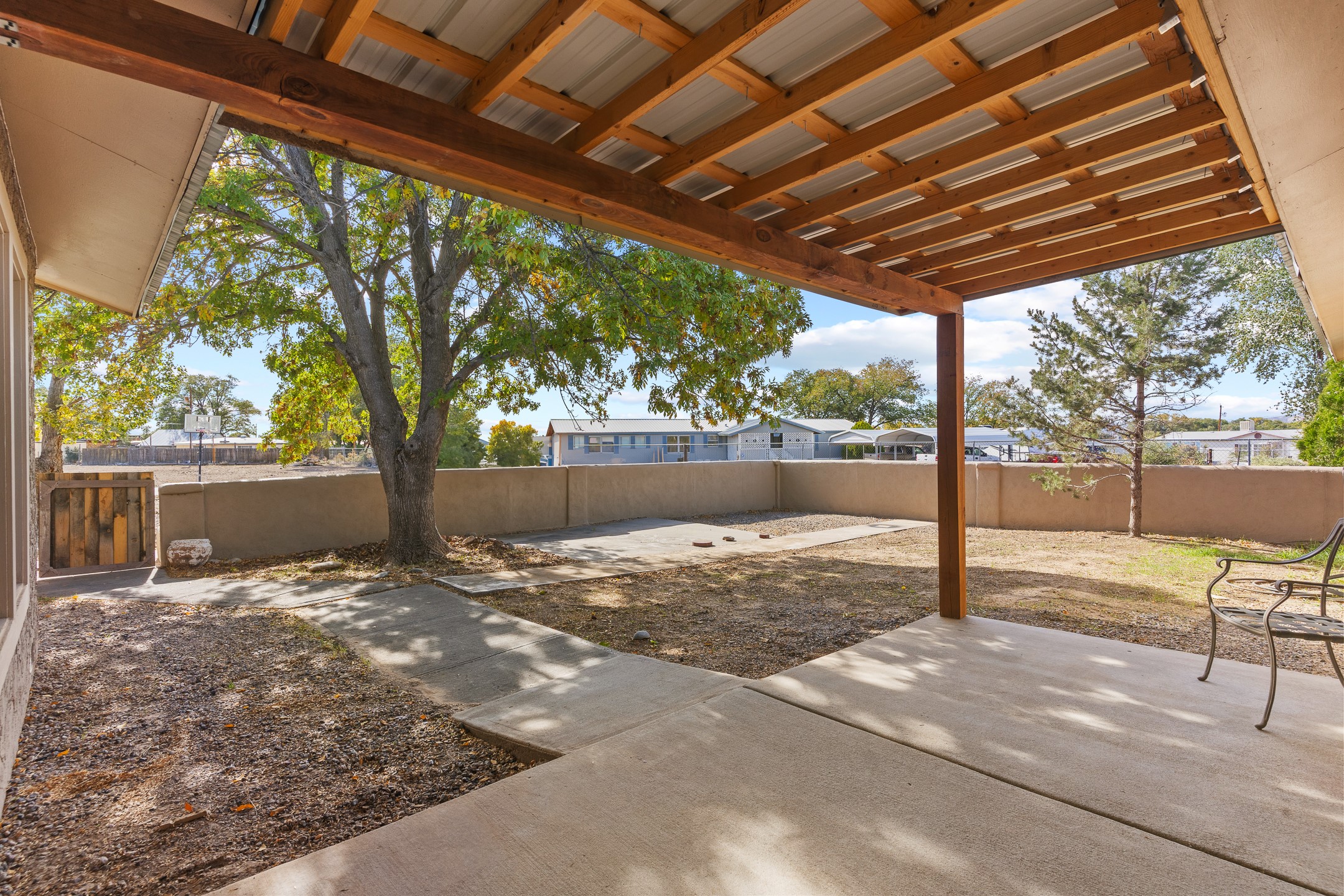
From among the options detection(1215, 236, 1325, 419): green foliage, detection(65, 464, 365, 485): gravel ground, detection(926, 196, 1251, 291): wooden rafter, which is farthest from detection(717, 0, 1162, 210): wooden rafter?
detection(65, 464, 365, 485): gravel ground

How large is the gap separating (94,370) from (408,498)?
4.48 metres

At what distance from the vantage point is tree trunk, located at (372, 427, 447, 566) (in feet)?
23.4

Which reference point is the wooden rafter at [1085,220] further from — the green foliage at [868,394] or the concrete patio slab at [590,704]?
the green foliage at [868,394]

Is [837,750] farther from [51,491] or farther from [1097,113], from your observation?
[51,491]

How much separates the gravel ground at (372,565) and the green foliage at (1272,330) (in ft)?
46.0

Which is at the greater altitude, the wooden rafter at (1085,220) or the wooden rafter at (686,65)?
the wooden rafter at (686,65)

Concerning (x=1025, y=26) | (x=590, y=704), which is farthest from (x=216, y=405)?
(x=1025, y=26)

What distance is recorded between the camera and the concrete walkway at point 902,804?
1775 mm

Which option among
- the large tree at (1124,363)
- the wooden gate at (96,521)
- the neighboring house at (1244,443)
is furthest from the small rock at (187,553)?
the neighboring house at (1244,443)

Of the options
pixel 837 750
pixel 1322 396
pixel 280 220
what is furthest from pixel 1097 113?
pixel 1322 396

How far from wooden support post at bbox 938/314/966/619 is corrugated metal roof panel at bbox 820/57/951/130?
7.20ft

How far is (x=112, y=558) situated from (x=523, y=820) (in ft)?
22.2

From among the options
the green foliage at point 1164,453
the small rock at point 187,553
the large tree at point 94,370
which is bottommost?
the small rock at point 187,553

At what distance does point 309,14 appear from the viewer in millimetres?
1872
